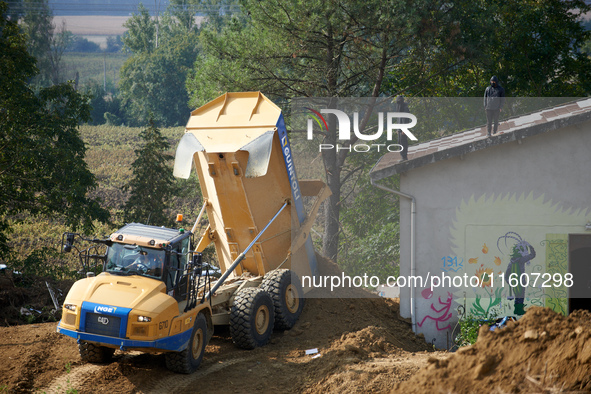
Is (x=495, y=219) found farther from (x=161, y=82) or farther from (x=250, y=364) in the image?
(x=161, y=82)

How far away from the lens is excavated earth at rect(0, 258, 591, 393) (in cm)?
632

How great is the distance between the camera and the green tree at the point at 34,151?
16344 mm

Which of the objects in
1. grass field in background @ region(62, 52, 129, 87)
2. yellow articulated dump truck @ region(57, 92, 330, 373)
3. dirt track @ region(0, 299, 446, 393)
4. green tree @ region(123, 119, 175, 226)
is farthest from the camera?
grass field in background @ region(62, 52, 129, 87)

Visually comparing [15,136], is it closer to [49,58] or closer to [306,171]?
[306,171]

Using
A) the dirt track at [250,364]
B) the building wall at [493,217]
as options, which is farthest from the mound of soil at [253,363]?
the building wall at [493,217]

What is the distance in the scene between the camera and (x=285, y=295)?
38.1 ft

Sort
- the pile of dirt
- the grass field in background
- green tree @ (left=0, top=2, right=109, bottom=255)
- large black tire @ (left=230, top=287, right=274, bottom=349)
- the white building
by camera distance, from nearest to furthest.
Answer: the pile of dirt, large black tire @ (left=230, top=287, right=274, bottom=349), the white building, green tree @ (left=0, top=2, right=109, bottom=255), the grass field in background

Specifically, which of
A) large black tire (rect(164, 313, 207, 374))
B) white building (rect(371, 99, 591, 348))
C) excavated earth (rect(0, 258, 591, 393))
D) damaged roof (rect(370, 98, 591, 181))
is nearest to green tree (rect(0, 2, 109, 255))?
excavated earth (rect(0, 258, 591, 393))

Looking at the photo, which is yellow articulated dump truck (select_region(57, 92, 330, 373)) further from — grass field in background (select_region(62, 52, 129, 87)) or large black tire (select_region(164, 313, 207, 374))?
grass field in background (select_region(62, 52, 129, 87))

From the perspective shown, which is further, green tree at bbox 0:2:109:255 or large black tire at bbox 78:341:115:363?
green tree at bbox 0:2:109:255

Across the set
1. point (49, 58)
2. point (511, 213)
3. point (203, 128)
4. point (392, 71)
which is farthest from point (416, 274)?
point (49, 58)

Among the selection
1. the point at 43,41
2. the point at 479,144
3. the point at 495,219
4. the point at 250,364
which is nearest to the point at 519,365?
the point at 250,364

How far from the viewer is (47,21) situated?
220 ft

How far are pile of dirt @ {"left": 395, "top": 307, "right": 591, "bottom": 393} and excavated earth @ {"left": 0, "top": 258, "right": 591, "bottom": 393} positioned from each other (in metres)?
0.01
